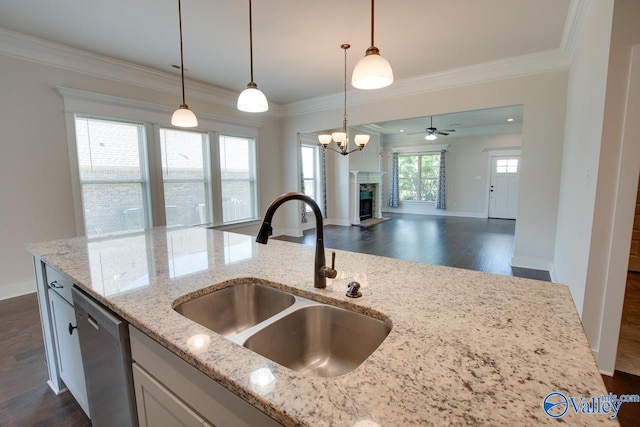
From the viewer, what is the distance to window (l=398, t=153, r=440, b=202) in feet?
32.2

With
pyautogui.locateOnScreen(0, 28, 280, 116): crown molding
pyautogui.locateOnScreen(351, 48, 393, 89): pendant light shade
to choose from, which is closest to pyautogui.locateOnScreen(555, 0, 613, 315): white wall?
pyautogui.locateOnScreen(351, 48, 393, 89): pendant light shade

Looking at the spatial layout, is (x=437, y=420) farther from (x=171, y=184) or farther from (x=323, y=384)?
(x=171, y=184)

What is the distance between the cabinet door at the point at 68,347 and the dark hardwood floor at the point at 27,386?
5.7 inches

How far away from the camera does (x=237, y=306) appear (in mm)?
1272

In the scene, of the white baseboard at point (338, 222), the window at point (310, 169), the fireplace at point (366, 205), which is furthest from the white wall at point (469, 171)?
the window at point (310, 169)

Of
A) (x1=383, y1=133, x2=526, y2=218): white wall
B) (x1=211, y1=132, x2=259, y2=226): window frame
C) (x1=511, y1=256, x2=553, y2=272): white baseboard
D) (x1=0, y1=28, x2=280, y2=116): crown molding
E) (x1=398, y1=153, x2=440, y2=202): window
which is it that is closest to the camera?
(x1=0, y1=28, x2=280, y2=116): crown molding

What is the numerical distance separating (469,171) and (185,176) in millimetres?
8306

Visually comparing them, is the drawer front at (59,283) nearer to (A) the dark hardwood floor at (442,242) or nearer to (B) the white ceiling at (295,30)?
(B) the white ceiling at (295,30)

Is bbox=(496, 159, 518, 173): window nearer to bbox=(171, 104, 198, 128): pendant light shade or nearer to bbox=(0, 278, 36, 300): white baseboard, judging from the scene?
bbox=(171, 104, 198, 128): pendant light shade

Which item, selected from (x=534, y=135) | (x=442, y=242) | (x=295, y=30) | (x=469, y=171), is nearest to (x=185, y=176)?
(x=295, y=30)

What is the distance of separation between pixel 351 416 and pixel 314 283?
2.09 feet

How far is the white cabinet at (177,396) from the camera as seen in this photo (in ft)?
2.15

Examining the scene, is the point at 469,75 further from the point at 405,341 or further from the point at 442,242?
the point at 405,341

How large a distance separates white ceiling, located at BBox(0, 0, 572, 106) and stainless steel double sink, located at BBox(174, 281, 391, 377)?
8.65 feet
